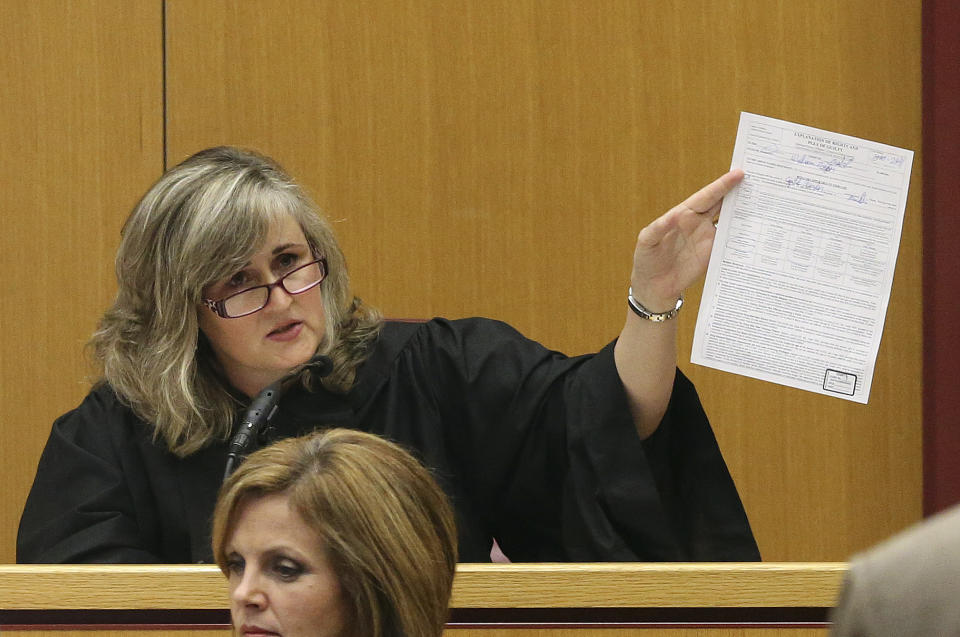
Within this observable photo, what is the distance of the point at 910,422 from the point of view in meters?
3.02

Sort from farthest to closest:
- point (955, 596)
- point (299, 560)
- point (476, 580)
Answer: point (476, 580) < point (299, 560) < point (955, 596)

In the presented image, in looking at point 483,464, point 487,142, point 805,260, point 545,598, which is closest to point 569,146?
point 487,142

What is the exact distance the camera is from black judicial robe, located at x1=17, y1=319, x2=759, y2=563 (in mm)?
1941

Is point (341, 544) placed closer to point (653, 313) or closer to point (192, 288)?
point (653, 313)

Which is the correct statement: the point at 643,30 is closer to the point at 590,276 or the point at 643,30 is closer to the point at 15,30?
the point at 590,276

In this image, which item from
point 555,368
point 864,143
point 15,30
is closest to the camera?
point 864,143

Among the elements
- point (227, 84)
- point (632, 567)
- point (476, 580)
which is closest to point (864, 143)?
point (632, 567)

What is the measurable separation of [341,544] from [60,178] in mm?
2000

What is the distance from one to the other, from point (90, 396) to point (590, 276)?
4.26 feet

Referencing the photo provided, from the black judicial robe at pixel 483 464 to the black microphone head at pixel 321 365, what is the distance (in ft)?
0.19

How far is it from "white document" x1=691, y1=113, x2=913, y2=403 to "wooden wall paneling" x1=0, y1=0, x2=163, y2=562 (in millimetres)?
1726

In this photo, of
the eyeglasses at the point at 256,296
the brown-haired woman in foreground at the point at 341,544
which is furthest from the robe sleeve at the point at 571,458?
the brown-haired woman in foreground at the point at 341,544

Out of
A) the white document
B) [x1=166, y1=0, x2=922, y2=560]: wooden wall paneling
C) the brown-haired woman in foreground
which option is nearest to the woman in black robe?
the white document

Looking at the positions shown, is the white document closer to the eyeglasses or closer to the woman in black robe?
the woman in black robe
